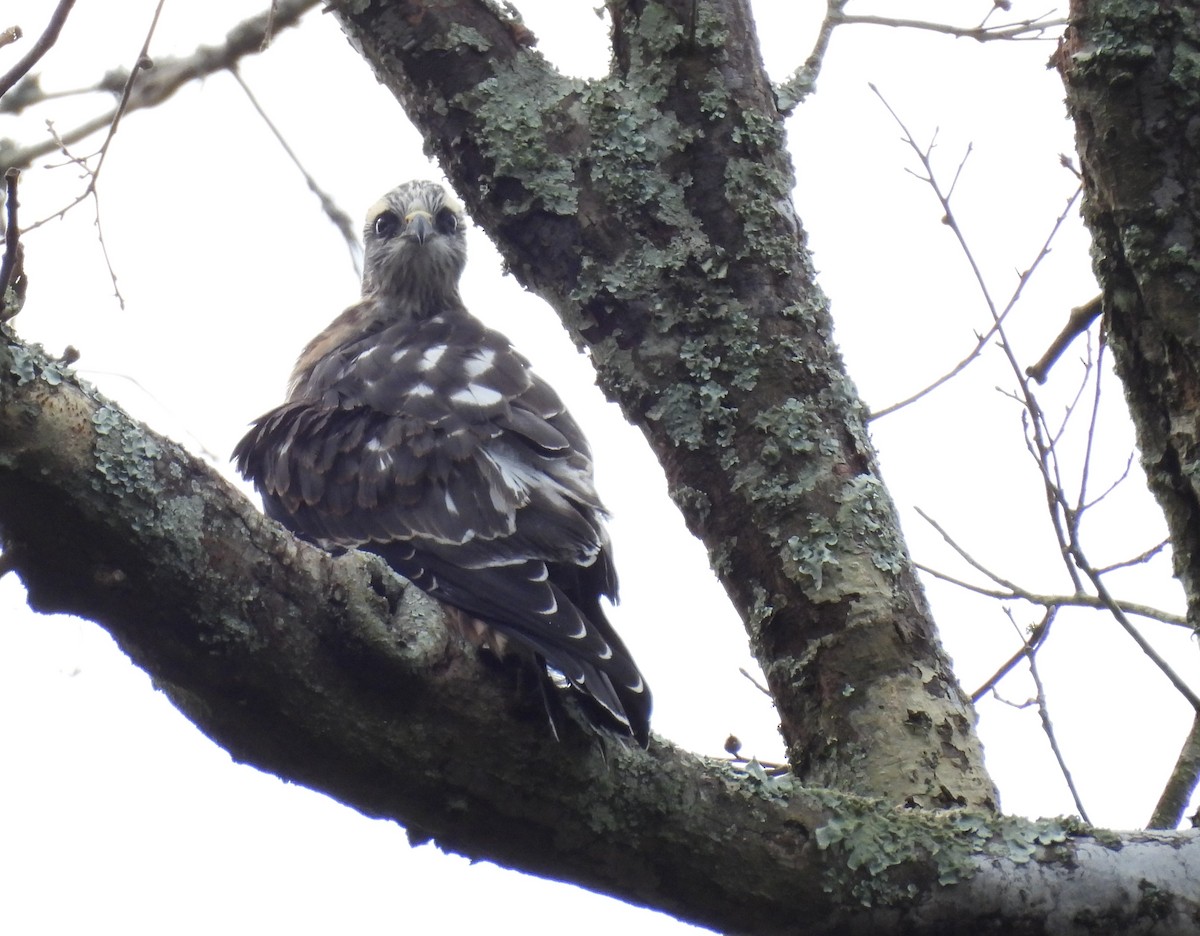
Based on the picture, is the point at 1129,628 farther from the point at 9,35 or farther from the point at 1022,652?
the point at 9,35

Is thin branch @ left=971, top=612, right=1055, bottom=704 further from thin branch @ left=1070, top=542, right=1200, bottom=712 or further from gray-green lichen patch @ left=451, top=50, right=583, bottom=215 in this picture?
gray-green lichen patch @ left=451, top=50, right=583, bottom=215

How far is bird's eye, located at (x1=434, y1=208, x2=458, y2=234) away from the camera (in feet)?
16.8

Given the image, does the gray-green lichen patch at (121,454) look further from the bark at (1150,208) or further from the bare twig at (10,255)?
the bark at (1150,208)

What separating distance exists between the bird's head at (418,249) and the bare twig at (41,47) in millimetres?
2815

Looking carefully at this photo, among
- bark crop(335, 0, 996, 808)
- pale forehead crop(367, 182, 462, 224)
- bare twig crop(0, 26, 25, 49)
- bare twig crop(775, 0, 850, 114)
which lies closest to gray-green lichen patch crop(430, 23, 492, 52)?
bark crop(335, 0, 996, 808)

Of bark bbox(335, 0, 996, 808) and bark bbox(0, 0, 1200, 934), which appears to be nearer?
bark bbox(0, 0, 1200, 934)

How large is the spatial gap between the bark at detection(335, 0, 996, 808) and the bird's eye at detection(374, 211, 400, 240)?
1.79 m

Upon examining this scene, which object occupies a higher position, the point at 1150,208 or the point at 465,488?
the point at 1150,208

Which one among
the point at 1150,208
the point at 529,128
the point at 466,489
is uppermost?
the point at 529,128

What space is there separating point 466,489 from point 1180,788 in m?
1.55

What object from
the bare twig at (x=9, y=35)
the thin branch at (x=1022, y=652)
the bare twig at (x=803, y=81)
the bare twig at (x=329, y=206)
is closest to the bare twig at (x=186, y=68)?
the bare twig at (x=329, y=206)

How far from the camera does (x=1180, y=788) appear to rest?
8.30 ft

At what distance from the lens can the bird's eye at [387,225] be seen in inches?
205

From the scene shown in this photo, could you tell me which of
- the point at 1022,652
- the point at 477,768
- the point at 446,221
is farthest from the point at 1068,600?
the point at 446,221
